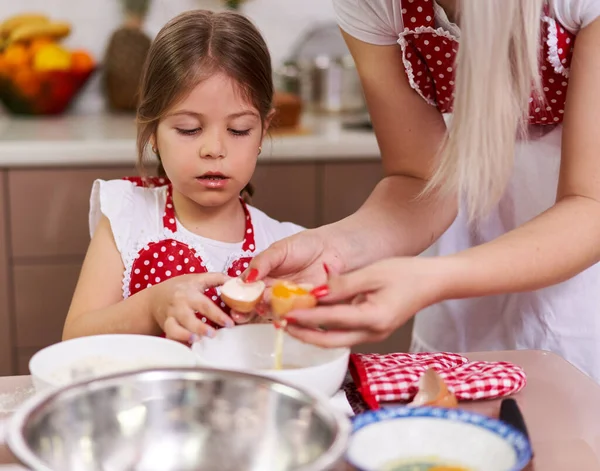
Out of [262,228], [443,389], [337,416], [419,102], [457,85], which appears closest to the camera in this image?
[337,416]

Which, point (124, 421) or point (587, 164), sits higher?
point (587, 164)

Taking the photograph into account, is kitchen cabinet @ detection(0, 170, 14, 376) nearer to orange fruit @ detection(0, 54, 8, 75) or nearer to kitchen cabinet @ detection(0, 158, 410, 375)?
kitchen cabinet @ detection(0, 158, 410, 375)

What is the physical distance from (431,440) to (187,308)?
40 cm

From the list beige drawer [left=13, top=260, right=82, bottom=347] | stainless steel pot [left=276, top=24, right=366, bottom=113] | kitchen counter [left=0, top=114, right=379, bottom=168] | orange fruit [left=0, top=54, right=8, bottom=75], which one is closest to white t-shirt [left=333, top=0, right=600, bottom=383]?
kitchen counter [left=0, top=114, right=379, bottom=168]

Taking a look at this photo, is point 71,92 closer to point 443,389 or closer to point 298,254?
point 298,254

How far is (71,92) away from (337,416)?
7.52 ft

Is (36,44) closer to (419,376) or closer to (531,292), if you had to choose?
(531,292)

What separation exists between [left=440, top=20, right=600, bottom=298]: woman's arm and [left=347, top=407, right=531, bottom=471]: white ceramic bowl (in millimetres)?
201

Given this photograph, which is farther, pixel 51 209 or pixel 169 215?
pixel 51 209

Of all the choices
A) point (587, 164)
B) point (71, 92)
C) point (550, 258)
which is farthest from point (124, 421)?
point (71, 92)

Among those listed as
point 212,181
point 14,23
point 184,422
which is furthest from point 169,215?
point 14,23

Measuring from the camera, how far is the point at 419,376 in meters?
1.10

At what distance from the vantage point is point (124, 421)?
87 centimetres

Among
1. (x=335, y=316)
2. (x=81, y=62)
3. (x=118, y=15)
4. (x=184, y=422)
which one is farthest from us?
(x=118, y=15)
